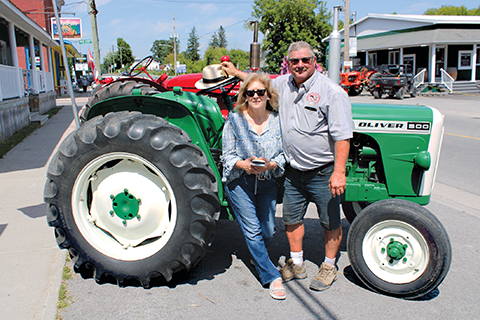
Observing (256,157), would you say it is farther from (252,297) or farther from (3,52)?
(3,52)

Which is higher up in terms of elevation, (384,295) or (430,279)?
(430,279)

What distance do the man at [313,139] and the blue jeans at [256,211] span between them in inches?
7.4

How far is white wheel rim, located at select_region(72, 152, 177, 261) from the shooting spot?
3.02m

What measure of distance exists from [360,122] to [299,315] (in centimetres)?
155

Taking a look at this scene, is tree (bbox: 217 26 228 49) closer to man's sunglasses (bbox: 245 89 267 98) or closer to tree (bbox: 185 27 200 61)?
tree (bbox: 185 27 200 61)

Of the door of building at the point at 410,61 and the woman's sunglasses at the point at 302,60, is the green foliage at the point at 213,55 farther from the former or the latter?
the woman's sunglasses at the point at 302,60

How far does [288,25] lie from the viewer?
148 feet

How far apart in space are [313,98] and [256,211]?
0.95 metres

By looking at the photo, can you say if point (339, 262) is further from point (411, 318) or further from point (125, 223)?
point (125, 223)

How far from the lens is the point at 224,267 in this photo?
139 inches

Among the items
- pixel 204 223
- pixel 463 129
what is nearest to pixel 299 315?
pixel 204 223

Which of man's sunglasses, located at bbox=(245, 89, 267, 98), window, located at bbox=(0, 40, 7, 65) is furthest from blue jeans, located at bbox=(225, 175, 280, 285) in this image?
window, located at bbox=(0, 40, 7, 65)

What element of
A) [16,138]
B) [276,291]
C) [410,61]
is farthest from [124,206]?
[410,61]

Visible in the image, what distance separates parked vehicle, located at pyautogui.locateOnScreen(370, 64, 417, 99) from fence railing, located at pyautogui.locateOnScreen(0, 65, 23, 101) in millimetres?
17348
